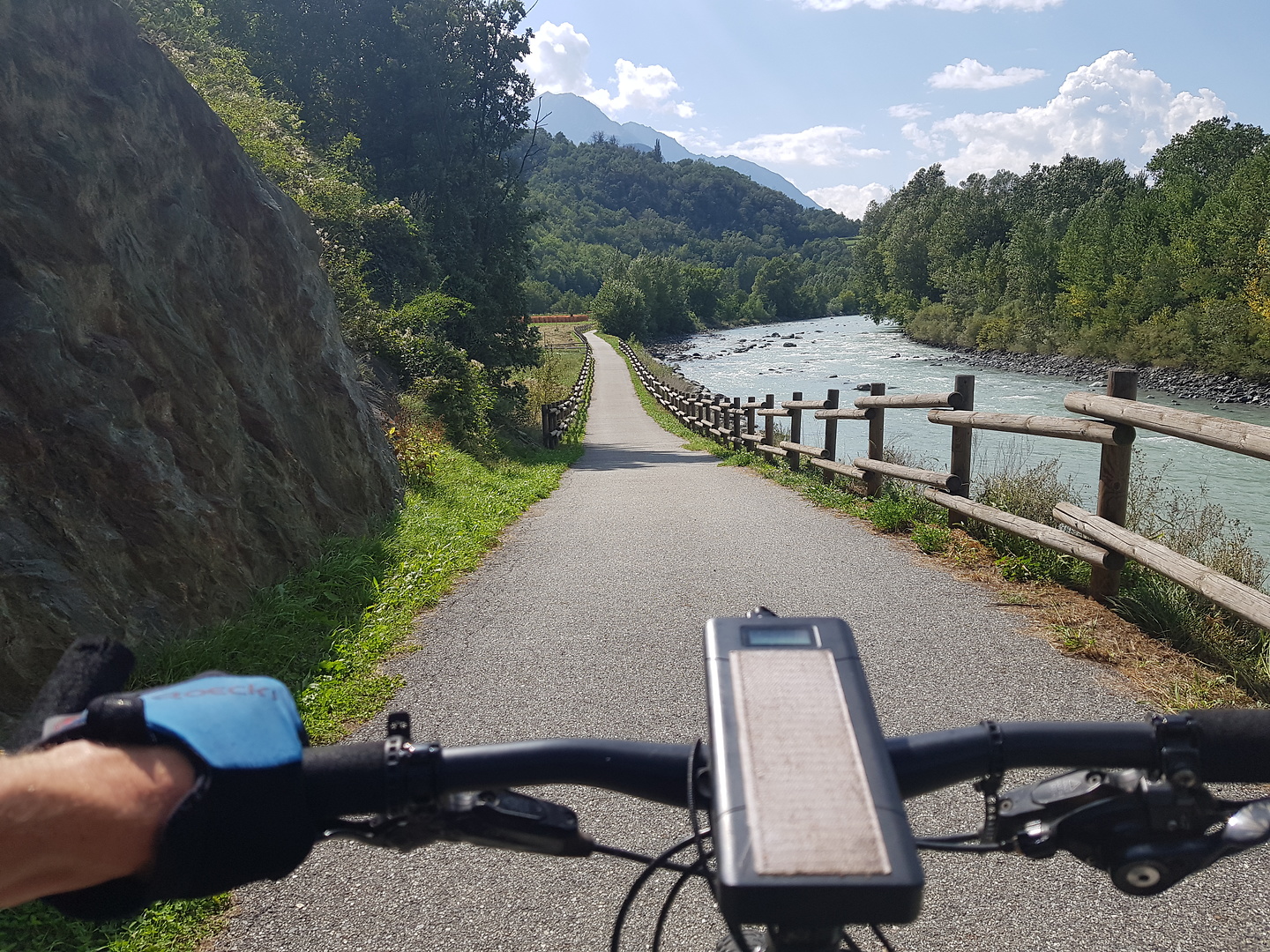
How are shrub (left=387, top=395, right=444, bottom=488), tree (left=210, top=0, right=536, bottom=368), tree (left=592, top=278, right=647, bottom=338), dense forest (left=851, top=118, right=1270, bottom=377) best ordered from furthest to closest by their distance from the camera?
tree (left=592, top=278, right=647, bottom=338) < dense forest (left=851, top=118, right=1270, bottom=377) < tree (left=210, top=0, right=536, bottom=368) < shrub (left=387, top=395, right=444, bottom=488)

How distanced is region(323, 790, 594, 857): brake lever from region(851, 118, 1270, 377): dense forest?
1489 inches

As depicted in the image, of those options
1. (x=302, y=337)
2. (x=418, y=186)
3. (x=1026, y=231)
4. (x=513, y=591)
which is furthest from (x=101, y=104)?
(x=1026, y=231)

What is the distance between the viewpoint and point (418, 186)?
2061 centimetres

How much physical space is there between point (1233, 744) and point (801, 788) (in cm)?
59

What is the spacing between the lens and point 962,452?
691 centimetres

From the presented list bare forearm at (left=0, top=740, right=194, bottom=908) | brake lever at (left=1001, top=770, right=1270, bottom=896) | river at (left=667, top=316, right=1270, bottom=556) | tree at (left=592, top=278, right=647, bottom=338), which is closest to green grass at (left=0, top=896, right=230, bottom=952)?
bare forearm at (left=0, top=740, right=194, bottom=908)

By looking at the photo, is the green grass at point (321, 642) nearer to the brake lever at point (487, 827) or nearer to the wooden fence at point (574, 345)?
the brake lever at point (487, 827)

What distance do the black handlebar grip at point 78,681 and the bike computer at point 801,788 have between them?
0.63m

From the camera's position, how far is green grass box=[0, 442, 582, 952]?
2475 millimetres

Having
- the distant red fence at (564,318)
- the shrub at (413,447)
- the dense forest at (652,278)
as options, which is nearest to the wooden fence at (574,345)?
the dense forest at (652,278)

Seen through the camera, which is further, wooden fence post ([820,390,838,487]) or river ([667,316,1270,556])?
river ([667,316,1270,556])

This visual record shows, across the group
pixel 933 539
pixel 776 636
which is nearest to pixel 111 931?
pixel 776 636

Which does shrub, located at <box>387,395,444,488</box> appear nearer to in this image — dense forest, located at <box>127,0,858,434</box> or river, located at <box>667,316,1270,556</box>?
dense forest, located at <box>127,0,858,434</box>

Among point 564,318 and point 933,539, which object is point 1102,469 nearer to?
point 933,539
